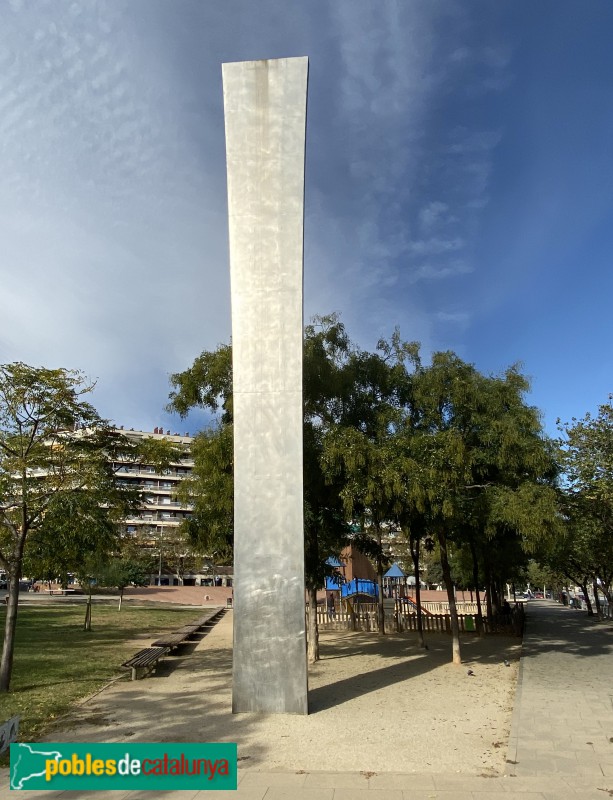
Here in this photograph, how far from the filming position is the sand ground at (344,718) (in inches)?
265

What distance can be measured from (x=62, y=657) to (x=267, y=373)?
33.7 feet

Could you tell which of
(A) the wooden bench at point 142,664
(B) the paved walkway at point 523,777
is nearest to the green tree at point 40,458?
(A) the wooden bench at point 142,664

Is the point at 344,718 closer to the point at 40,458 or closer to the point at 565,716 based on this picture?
the point at 565,716

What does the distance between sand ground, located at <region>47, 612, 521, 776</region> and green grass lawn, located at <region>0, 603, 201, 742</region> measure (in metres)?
0.49

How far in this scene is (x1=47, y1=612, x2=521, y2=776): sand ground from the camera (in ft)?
22.0

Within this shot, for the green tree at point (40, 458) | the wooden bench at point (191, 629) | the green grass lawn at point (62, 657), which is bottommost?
the green grass lawn at point (62, 657)

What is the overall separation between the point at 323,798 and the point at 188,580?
6979 cm

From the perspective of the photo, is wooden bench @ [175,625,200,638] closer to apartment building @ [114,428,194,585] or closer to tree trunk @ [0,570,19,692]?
tree trunk @ [0,570,19,692]

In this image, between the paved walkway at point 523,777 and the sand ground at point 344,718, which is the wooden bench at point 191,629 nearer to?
the sand ground at point 344,718

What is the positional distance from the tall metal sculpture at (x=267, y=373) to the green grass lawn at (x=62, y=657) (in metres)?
3.06

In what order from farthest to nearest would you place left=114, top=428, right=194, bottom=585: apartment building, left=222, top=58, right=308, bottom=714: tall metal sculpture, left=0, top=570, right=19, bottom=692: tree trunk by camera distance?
1. left=114, top=428, right=194, bottom=585: apartment building
2. left=0, top=570, right=19, bottom=692: tree trunk
3. left=222, top=58, right=308, bottom=714: tall metal sculpture

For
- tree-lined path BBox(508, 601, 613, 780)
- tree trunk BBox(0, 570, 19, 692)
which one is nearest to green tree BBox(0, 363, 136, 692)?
tree trunk BBox(0, 570, 19, 692)

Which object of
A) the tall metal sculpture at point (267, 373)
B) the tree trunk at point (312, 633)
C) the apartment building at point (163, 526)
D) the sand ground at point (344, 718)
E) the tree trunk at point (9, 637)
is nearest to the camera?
the sand ground at point (344, 718)

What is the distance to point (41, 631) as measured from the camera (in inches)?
821
